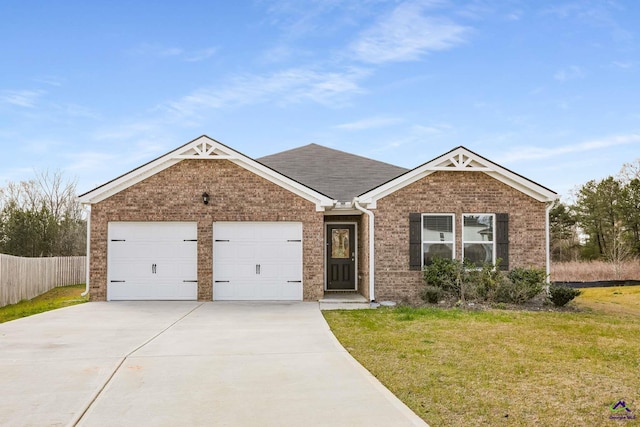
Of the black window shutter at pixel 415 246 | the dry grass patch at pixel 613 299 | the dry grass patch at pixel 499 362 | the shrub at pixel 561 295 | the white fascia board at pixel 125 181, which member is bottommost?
the dry grass patch at pixel 613 299

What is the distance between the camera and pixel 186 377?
6223 mm

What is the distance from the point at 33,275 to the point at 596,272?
24.4m

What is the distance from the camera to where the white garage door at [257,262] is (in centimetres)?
1478

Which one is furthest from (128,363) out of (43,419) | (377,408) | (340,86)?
(340,86)

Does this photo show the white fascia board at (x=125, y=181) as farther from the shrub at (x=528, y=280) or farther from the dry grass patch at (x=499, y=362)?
the shrub at (x=528, y=280)

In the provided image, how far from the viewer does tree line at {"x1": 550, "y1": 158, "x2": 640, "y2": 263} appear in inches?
1253

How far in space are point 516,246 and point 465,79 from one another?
573 centimetres

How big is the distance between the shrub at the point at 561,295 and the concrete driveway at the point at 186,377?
6.53m

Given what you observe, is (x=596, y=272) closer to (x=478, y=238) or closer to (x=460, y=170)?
(x=478, y=238)

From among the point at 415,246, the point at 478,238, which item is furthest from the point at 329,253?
the point at 478,238

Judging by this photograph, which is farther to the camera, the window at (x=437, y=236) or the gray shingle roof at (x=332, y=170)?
the gray shingle roof at (x=332, y=170)

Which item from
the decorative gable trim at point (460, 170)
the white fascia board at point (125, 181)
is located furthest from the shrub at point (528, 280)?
the white fascia board at point (125, 181)

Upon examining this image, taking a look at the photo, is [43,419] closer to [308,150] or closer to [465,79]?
[465,79]

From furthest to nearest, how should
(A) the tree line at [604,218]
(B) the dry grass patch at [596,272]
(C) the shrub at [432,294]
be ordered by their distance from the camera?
(A) the tree line at [604,218] < (B) the dry grass patch at [596,272] < (C) the shrub at [432,294]
